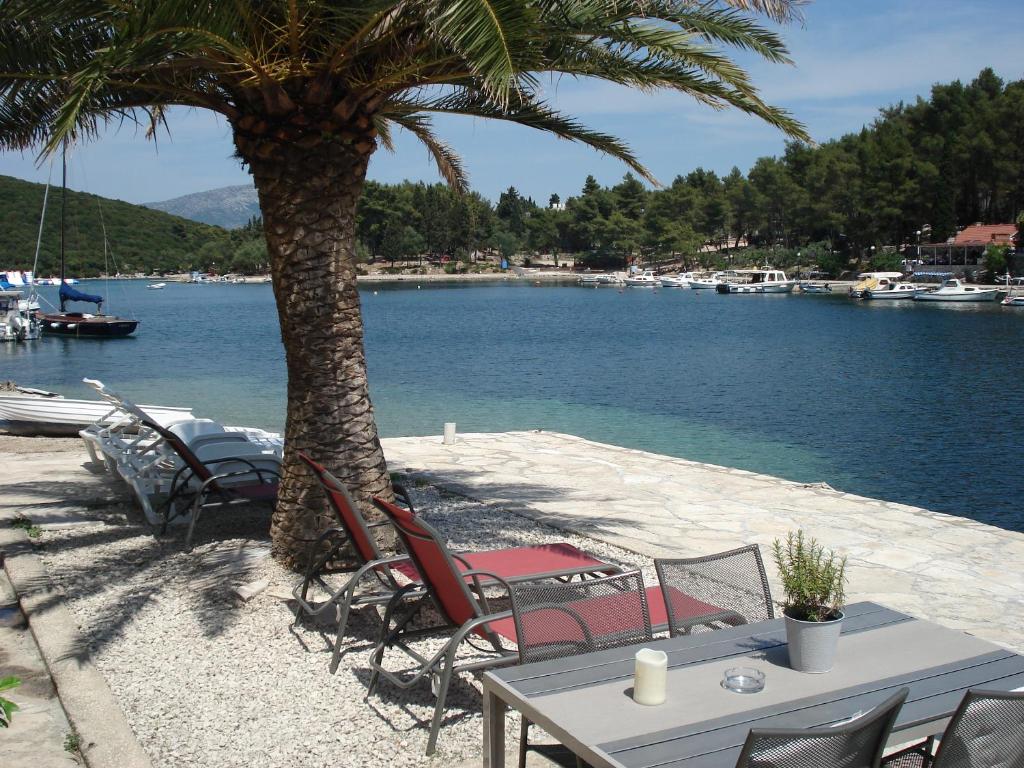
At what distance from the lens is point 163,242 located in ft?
447

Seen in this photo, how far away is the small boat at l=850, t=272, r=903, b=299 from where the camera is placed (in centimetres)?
6884

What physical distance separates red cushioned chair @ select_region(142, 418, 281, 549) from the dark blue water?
9.17 metres

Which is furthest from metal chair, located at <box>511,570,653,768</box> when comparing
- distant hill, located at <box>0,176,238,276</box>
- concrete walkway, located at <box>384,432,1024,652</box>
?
distant hill, located at <box>0,176,238,276</box>

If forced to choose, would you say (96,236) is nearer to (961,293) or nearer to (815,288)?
(815,288)

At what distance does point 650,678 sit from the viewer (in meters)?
2.51

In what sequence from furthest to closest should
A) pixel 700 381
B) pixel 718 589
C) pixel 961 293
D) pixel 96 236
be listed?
1. pixel 96 236
2. pixel 961 293
3. pixel 700 381
4. pixel 718 589

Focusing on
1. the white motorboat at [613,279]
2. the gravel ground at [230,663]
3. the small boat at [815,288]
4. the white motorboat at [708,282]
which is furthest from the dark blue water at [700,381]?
the white motorboat at [613,279]

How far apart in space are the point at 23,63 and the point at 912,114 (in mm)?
88835

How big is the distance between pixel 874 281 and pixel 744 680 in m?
73.6

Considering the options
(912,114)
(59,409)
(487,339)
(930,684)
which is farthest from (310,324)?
(912,114)

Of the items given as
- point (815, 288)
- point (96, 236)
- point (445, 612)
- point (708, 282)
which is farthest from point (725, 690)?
point (96, 236)

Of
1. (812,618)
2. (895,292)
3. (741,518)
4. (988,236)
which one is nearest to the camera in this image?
(812,618)

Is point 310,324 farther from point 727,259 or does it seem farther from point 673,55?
point 727,259

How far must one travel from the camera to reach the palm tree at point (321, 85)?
5.09 m
